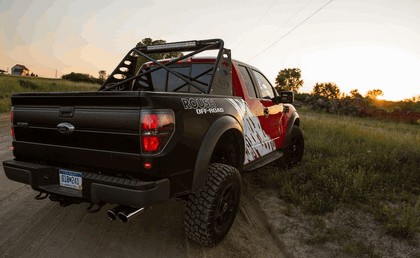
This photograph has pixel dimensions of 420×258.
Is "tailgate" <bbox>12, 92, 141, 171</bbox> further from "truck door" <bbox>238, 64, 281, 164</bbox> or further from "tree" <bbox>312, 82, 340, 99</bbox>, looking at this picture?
"tree" <bbox>312, 82, 340, 99</bbox>

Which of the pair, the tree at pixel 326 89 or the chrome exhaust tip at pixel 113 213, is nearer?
the chrome exhaust tip at pixel 113 213

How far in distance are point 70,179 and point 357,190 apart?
12.1 feet

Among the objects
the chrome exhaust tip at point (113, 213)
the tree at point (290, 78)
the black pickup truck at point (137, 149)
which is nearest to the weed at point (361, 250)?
the black pickup truck at point (137, 149)

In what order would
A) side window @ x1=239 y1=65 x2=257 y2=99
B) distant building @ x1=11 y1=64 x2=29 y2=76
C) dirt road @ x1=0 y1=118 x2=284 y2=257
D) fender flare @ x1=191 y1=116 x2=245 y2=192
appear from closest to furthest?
fender flare @ x1=191 y1=116 x2=245 y2=192 → dirt road @ x1=0 y1=118 x2=284 y2=257 → side window @ x1=239 y1=65 x2=257 y2=99 → distant building @ x1=11 y1=64 x2=29 y2=76

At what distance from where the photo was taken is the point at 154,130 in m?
2.37

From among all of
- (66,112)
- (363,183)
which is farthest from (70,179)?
(363,183)

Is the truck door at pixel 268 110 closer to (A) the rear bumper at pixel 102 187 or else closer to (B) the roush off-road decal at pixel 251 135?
(B) the roush off-road decal at pixel 251 135

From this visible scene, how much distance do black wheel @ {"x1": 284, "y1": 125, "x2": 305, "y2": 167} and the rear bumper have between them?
3635 mm

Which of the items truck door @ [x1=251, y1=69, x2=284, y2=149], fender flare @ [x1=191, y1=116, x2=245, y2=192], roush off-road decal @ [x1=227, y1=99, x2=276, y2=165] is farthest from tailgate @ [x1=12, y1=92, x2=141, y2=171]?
truck door @ [x1=251, y1=69, x2=284, y2=149]

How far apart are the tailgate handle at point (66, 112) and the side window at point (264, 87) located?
2947mm

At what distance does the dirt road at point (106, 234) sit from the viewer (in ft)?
9.49

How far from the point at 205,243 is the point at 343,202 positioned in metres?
2.25

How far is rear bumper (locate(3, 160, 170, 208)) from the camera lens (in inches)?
91.9

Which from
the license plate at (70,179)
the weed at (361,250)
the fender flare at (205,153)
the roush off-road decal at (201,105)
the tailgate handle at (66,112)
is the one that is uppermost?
the roush off-road decal at (201,105)
